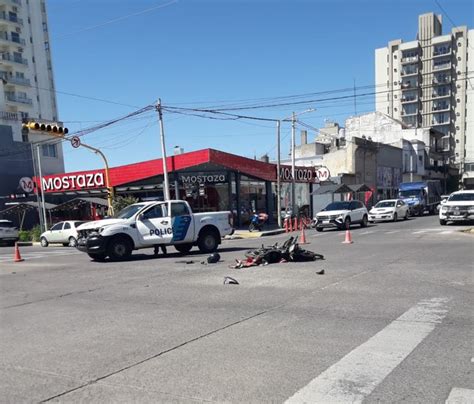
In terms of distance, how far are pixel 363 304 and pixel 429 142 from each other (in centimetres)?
7218

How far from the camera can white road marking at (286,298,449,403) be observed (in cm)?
395

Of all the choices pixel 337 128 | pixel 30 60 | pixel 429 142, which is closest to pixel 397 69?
pixel 429 142

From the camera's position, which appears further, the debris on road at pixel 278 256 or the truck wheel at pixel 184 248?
the truck wheel at pixel 184 248

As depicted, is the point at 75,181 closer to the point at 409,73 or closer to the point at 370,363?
the point at 370,363

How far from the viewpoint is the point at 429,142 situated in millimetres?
72750

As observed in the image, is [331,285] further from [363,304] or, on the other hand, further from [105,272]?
[105,272]

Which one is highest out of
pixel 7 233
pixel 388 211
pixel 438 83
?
pixel 438 83

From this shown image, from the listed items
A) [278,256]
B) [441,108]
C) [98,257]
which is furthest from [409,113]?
[278,256]

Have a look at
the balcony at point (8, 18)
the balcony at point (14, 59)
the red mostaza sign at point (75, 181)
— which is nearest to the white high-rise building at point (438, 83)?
the balcony at point (14, 59)

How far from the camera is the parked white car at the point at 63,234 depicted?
2591cm

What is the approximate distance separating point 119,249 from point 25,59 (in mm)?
70326

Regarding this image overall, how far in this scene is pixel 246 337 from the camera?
223 inches

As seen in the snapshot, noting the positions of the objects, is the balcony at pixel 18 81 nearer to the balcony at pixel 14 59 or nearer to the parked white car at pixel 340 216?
the balcony at pixel 14 59

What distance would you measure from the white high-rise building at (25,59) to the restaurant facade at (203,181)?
117 feet
